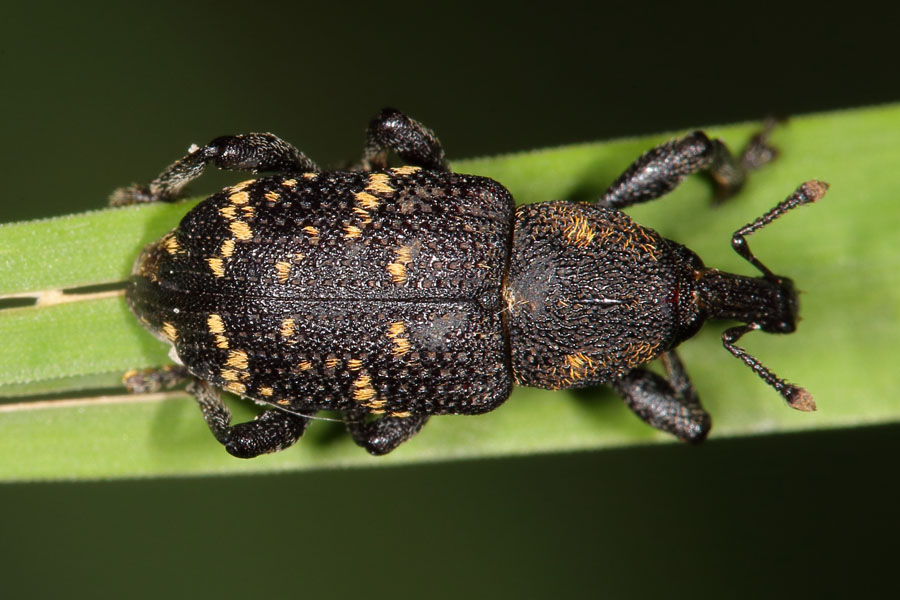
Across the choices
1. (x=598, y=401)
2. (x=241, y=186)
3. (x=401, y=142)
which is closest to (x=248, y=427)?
(x=241, y=186)

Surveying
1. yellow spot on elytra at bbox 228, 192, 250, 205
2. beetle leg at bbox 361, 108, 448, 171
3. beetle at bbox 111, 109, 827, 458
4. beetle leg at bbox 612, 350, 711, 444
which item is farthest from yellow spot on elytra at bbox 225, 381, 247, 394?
beetle leg at bbox 612, 350, 711, 444

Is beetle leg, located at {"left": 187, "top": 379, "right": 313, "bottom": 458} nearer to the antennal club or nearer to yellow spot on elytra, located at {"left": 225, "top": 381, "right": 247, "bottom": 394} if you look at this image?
yellow spot on elytra, located at {"left": 225, "top": 381, "right": 247, "bottom": 394}

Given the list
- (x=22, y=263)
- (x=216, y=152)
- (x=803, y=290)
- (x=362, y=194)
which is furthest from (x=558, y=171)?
(x=22, y=263)

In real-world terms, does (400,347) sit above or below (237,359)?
above

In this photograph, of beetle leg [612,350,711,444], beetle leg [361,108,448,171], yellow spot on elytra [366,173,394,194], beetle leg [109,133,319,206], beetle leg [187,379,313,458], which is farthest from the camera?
beetle leg [612,350,711,444]

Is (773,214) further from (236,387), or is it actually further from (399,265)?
(236,387)

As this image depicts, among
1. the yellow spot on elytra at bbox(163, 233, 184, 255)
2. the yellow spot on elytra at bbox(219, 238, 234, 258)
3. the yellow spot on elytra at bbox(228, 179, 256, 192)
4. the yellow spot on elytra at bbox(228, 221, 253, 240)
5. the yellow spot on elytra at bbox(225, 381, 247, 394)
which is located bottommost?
the yellow spot on elytra at bbox(225, 381, 247, 394)

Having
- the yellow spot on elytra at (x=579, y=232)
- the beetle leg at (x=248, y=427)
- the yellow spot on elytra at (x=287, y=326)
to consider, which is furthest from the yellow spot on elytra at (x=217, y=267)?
the yellow spot on elytra at (x=579, y=232)
